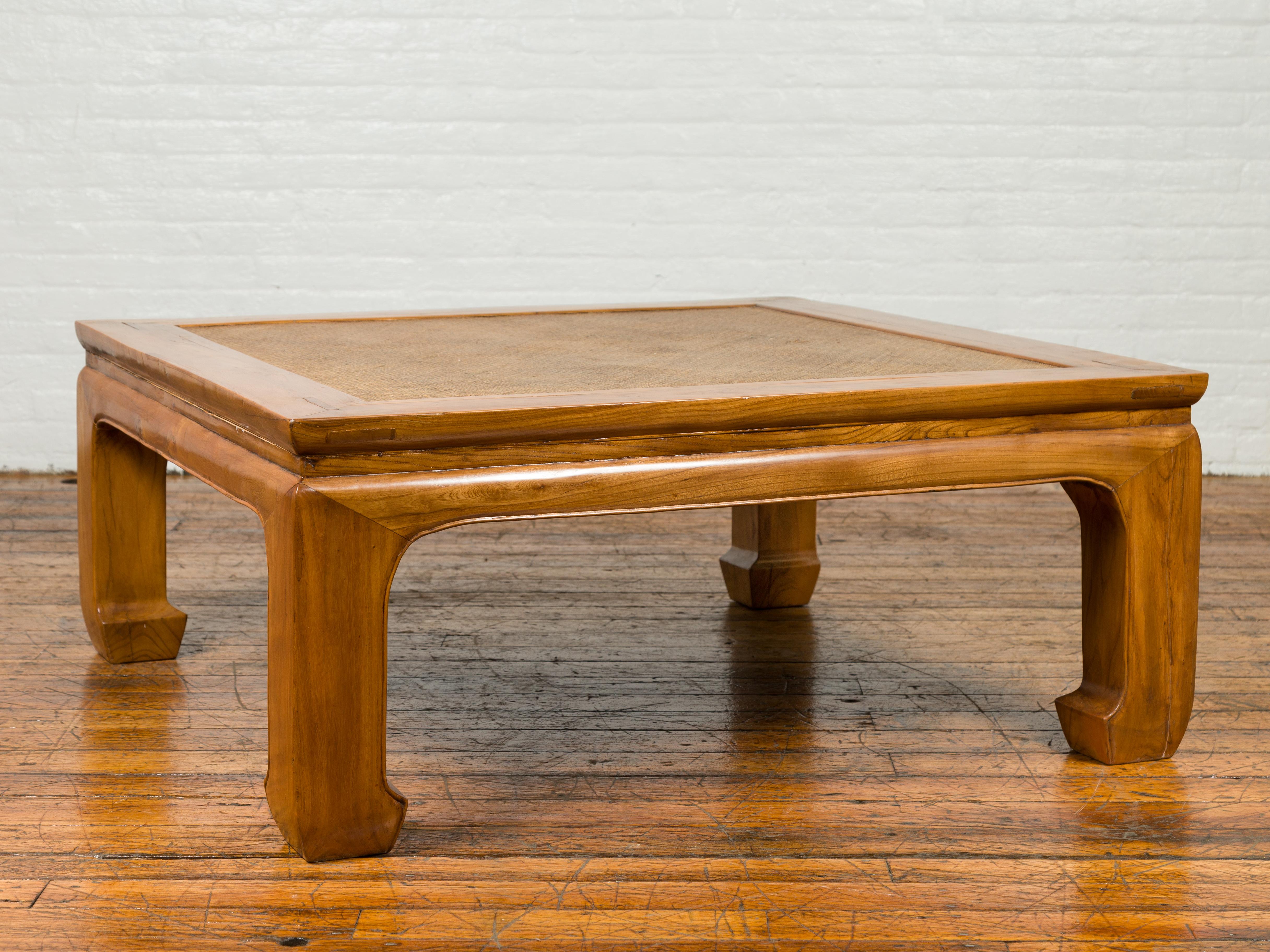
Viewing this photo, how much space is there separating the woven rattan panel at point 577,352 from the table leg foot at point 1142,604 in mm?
185

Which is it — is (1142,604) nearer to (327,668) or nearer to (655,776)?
(655,776)

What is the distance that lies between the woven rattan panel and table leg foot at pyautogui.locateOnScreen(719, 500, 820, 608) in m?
0.30

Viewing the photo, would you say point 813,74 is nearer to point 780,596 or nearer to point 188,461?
point 780,596

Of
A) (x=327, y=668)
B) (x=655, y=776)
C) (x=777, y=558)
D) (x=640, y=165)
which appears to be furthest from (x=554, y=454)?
(x=640, y=165)

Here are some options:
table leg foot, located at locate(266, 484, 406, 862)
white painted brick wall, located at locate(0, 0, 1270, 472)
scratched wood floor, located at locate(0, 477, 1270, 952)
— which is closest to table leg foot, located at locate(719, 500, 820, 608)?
scratched wood floor, located at locate(0, 477, 1270, 952)

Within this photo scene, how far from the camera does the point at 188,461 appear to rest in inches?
64.5

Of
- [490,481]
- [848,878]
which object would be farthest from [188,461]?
[848,878]

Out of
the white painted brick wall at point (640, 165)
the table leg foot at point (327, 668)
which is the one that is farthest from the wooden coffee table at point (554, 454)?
the white painted brick wall at point (640, 165)

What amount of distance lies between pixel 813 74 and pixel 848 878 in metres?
2.40

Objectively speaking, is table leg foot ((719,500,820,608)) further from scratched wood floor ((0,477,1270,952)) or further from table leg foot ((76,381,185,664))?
table leg foot ((76,381,185,664))

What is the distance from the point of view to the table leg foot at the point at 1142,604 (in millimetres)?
1662

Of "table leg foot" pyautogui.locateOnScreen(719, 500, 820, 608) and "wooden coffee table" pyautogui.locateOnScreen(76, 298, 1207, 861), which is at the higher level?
"wooden coffee table" pyautogui.locateOnScreen(76, 298, 1207, 861)

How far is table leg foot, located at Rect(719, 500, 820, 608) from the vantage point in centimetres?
236

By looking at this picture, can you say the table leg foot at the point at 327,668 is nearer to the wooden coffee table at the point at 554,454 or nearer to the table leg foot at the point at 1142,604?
the wooden coffee table at the point at 554,454
